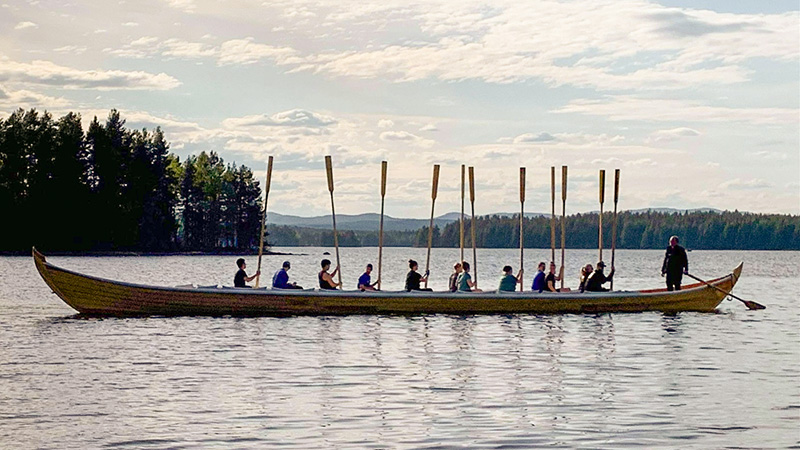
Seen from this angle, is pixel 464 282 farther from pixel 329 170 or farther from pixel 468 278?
pixel 329 170

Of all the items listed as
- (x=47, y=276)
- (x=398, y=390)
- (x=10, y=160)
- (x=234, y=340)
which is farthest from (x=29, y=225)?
(x=398, y=390)

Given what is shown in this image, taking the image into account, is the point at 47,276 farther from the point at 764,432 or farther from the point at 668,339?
the point at 764,432

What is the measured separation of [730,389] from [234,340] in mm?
12471

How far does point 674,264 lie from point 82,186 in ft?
262

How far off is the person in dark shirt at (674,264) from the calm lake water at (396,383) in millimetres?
1933

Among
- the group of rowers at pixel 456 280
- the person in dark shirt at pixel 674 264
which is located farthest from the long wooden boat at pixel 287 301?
the person in dark shirt at pixel 674 264

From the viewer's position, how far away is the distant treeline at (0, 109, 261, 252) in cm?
10238

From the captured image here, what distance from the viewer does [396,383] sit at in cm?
1958

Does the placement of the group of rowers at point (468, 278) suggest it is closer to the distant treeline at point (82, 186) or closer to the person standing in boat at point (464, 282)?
the person standing in boat at point (464, 282)

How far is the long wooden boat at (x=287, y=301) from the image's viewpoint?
31719 millimetres

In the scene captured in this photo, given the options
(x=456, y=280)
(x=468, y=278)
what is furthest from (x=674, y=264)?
(x=456, y=280)

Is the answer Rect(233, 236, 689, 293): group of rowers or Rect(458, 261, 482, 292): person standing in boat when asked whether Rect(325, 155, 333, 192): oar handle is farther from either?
Rect(458, 261, 482, 292): person standing in boat

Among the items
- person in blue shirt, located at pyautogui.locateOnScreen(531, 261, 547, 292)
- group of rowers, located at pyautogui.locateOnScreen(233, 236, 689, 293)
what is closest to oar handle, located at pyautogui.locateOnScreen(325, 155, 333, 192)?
group of rowers, located at pyautogui.locateOnScreen(233, 236, 689, 293)

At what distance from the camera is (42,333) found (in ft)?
94.8
